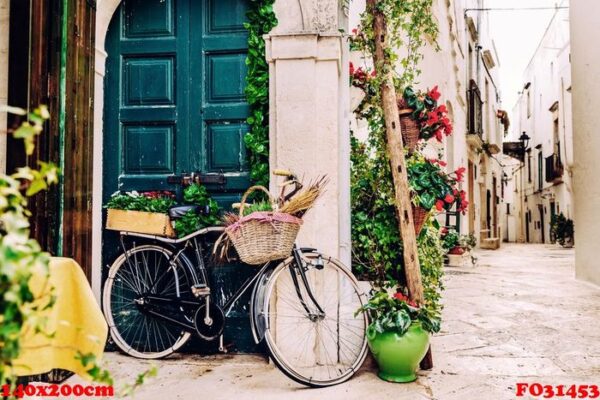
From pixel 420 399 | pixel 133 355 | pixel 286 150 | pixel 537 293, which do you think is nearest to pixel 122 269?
pixel 133 355

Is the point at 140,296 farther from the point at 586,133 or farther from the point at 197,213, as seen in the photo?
the point at 586,133

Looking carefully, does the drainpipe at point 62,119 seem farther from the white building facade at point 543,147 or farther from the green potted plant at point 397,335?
the white building facade at point 543,147

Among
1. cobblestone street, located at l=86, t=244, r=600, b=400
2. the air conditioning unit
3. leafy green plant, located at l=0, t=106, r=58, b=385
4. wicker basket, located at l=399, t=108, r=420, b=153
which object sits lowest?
cobblestone street, located at l=86, t=244, r=600, b=400

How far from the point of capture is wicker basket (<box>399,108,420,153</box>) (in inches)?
166

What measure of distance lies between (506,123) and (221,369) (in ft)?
101

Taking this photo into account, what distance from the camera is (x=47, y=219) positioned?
3.37 meters

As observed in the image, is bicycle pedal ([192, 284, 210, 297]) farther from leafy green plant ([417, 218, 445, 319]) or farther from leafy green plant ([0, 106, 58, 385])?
leafy green plant ([0, 106, 58, 385])

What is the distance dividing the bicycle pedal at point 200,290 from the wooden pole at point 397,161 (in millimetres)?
1477

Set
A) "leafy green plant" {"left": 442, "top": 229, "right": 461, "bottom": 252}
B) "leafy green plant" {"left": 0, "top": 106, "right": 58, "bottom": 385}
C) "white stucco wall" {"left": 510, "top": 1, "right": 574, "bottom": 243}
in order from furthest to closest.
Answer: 1. "white stucco wall" {"left": 510, "top": 1, "right": 574, "bottom": 243}
2. "leafy green plant" {"left": 442, "top": 229, "right": 461, "bottom": 252}
3. "leafy green plant" {"left": 0, "top": 106, "right": 58, "bottom": 385}

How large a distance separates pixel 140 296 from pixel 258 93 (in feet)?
5.98

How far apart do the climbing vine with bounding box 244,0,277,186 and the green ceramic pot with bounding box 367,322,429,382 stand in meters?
1.51

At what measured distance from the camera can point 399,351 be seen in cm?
345

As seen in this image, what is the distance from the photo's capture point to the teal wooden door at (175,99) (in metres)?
4.29

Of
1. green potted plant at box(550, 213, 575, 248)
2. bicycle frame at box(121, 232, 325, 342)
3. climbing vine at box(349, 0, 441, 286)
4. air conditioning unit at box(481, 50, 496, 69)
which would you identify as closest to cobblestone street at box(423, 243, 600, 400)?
climbing vine at box(349, 0, 441, 286)
